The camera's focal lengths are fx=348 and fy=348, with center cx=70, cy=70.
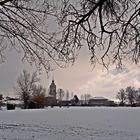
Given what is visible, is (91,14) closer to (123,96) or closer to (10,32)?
(10,32)


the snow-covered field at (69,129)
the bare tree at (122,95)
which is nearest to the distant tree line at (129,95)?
the bare tree at (122,95)

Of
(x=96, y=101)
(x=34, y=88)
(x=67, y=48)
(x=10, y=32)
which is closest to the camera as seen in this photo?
(x=67, y=48)

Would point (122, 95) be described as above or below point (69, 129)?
above

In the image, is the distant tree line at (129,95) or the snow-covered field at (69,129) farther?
the distant tree line at (129,95)

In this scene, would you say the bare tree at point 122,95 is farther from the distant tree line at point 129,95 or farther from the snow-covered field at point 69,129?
the snow-covered field at point 69,129

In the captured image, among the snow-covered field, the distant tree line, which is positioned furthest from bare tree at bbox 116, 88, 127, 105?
the snow-covered field

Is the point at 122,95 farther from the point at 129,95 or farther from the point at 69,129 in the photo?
the point at 69,129

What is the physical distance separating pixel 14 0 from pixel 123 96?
136703 millimetres

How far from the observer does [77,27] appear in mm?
10586

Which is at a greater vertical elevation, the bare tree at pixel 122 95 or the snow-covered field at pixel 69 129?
the bare tree at pixel 122 95

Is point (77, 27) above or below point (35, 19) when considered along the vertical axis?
below


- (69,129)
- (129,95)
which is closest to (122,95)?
(129,95)

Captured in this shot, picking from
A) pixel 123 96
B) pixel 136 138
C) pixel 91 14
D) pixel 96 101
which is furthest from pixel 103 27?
pixel 96 101

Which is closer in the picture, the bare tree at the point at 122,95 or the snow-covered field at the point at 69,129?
the snow-covered field at the point at 69,129
